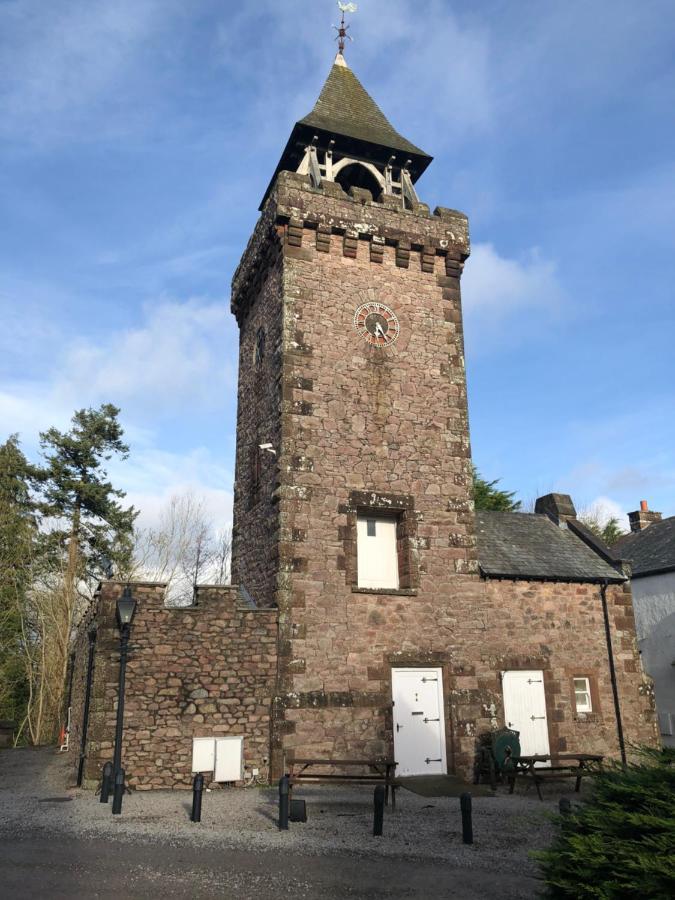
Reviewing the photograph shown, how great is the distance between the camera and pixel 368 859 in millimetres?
7777

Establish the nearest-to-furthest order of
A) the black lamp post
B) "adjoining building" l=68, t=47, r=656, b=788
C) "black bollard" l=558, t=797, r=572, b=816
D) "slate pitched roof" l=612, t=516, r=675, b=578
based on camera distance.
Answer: "black bollard" l=558, t=797, r=572, b=816 → the black lamp post → "adjoining building" l=68, t=47, r=656, b=788 → "slate pitched roof" l=612, t=516, r=675, b=578

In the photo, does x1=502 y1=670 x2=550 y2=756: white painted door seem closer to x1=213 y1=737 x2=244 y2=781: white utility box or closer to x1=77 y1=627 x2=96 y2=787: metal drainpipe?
x1=213 y1=737 x2=244 y2=781: white utility box

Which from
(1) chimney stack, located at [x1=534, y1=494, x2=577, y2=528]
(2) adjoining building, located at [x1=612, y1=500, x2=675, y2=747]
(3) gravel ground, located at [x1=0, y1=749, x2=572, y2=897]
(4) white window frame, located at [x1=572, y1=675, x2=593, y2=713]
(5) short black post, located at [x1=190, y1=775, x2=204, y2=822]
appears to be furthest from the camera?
(2) adjoining building, located at [x1=612, y1=500, x2=675, y2=747]

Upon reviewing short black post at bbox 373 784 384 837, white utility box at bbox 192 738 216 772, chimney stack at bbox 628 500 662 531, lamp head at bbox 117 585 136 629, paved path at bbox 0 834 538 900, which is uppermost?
chimney stack at bbox 628 500 662 531

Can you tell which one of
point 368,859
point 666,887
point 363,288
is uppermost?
point 363,288

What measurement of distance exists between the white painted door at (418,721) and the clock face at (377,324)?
7.17 meters

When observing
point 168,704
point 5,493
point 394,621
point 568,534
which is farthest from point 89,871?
point 5,493

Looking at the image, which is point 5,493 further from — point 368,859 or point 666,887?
point 666,887

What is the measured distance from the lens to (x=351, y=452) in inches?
563

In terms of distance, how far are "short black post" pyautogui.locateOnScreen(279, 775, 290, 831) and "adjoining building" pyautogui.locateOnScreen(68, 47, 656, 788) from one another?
3.15 m

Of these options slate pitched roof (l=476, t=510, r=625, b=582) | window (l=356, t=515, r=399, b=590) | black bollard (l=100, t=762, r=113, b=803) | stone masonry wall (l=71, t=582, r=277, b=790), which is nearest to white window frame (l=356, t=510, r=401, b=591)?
window (l=356, t=515, r=399, b=590)

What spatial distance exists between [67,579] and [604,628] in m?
19.2

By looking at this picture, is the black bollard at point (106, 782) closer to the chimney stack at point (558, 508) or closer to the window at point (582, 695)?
the window at point (582, 695)

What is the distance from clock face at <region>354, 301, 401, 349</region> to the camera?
15.3 metres
